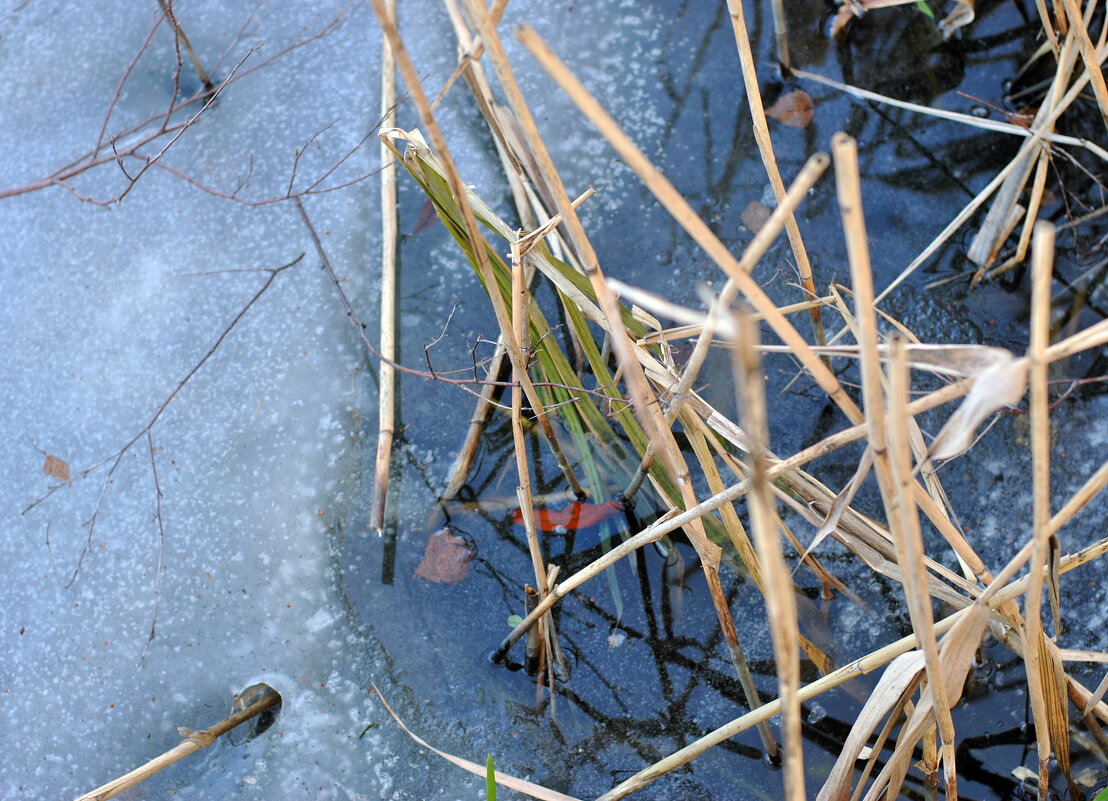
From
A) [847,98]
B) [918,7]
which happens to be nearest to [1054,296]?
[847,98]

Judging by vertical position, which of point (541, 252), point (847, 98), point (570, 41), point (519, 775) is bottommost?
point (519, 775)

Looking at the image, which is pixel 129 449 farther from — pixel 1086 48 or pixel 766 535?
pixel 1086 48

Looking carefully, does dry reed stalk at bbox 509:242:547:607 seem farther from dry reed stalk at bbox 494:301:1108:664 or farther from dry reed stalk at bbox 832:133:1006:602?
dry reed stalk at bbox 832:133:1006:602

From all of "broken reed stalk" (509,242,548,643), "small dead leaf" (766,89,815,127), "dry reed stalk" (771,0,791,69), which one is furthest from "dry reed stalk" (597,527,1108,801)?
"dry reed stalk" (771,0,791,69)

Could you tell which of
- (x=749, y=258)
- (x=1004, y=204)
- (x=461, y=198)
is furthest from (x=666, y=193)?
(x=1004, y=204)

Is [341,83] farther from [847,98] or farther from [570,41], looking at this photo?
[847,98]

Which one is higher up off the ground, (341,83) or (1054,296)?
(341,83)

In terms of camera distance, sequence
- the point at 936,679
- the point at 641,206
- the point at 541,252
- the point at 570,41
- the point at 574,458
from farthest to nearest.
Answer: the point at 570,41
the point at 641,206
the point at 574,458
the point at 541,252
the point at 936,679
